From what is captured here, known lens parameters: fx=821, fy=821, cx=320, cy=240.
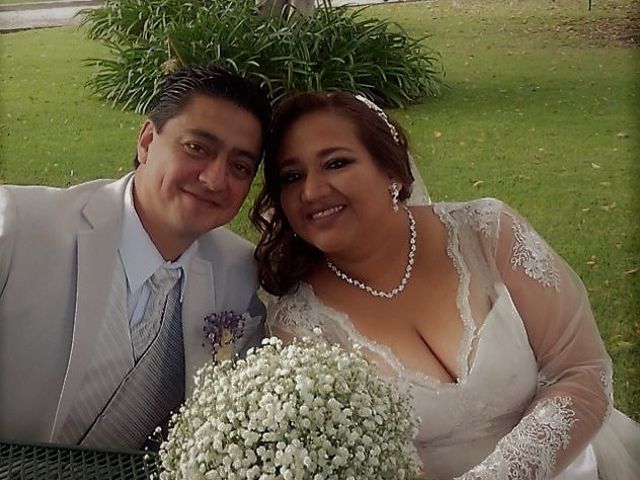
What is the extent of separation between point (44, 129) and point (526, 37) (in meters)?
1.67

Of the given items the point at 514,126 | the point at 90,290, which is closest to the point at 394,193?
the point at 90,290

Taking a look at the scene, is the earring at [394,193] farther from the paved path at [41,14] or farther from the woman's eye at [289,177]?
the paved path at [41,14]

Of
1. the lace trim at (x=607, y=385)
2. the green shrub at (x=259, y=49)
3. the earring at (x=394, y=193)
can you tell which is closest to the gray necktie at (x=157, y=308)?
the earring at (x=394, y=193)

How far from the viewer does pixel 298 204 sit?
1792 millimetres

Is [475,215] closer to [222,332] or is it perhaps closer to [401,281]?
[401,281]

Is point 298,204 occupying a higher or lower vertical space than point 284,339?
higher

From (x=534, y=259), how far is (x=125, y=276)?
0.89 m

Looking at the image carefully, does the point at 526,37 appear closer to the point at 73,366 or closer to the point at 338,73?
the point at 338,73

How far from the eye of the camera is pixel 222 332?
5.77 ft

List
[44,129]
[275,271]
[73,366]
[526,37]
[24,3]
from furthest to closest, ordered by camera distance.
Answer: [44,129] < [526,37] < [24,3] < [275,271] < [73,366]

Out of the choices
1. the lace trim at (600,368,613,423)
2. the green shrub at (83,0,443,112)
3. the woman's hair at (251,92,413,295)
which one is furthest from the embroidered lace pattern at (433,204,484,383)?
the green shrub at (83,0,443,112)

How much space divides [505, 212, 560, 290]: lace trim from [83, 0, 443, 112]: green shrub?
1095 millimetres

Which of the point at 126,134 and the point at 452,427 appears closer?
the point at 452,427

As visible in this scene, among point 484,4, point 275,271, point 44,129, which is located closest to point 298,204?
point 275,271
